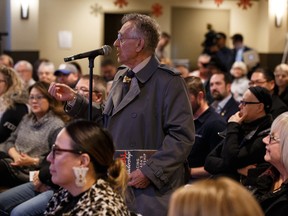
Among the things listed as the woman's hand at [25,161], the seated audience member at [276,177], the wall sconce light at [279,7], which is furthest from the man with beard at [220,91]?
the wall sconce light at [279,7]

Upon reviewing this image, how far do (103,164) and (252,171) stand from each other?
1.31m

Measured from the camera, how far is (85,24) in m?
10.5

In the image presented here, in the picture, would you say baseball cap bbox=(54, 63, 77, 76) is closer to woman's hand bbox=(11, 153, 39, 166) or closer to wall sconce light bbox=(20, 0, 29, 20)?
woman's hand bbox=(11, 153, 39, 166)

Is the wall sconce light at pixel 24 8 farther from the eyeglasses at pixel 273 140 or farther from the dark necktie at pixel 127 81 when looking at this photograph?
the eyeglasses at pixel 273 140

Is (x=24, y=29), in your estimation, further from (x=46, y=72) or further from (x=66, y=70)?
(x=66, y=70)

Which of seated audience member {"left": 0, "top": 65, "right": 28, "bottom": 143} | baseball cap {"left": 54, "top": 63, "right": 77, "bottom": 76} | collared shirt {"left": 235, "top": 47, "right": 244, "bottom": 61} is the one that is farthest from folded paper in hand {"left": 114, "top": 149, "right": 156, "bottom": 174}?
collared shirt {"left": 235, "top": 47, "right": 244, "bottom": 61}

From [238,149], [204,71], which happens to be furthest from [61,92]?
[204,71]

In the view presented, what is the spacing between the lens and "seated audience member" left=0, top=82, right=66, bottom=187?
4.32 m

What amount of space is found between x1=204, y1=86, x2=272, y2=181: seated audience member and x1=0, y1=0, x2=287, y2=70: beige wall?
22.0ft

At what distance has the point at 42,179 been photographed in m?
4.02

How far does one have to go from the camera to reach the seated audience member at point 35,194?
3.94 m

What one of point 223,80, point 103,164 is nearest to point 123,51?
point 103,164

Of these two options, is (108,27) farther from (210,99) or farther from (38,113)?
(38,113)

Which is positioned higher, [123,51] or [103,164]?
[123,51]
